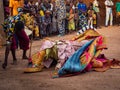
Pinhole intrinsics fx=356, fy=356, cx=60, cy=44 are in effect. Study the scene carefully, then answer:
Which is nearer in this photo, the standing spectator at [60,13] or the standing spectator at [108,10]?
the standing spectator at [60,13]

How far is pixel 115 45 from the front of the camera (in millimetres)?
12227

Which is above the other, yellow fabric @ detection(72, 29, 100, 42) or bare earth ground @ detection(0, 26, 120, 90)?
yellow fabric @ detection(72, 29, 100, 42)

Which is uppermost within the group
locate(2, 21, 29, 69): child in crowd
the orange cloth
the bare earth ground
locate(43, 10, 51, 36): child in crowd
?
the orange cloth

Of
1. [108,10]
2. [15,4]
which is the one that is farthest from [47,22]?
[108,10]

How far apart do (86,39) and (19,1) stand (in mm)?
6401

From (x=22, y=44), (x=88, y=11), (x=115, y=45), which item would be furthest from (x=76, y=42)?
(x=88, y=11)

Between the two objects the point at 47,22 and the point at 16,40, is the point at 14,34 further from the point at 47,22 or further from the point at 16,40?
the point at 47,22

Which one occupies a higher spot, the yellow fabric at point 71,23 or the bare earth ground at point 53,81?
the yellow fabric at point 71,23

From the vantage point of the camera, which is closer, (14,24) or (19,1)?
(14,24)

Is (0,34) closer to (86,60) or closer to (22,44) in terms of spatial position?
(22,44)

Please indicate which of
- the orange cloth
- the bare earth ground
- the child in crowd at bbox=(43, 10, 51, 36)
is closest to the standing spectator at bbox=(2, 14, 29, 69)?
the bare earth ground

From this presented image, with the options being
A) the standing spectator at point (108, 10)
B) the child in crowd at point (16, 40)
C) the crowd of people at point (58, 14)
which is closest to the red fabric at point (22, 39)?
the child in crowd at point (16, 40)

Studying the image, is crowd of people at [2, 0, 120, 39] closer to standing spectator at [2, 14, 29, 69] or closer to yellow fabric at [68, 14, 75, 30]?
yellow fabric at [68, 14, 75, 30]

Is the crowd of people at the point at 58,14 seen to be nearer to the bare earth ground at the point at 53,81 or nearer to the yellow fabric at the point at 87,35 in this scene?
the yellow fabric at the point at 87,35
